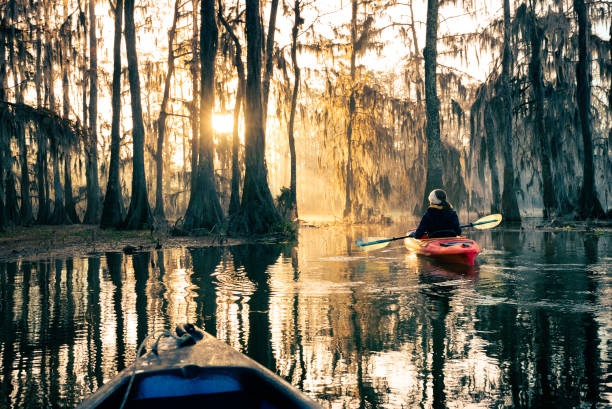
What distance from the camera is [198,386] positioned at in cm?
314

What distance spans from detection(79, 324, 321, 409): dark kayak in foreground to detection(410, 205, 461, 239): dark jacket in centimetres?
840

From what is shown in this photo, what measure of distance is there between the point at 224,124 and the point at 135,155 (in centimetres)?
707

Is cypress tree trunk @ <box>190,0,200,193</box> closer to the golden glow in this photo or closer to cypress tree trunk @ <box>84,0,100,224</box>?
the golden glow

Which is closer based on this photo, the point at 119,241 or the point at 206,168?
the point at 119,241

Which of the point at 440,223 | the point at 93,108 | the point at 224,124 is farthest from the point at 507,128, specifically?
the point at 93,108

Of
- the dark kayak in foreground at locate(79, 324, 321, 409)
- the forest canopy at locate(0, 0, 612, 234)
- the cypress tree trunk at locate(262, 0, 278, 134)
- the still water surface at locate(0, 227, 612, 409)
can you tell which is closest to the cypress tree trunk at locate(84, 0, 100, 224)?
the forest canopy at locate(0, 0, 612, 234)

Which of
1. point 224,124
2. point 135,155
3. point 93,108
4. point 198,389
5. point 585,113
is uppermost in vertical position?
point 93,108

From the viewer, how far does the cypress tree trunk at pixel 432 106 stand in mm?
21719

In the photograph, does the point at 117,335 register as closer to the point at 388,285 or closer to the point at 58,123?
the point at 388,285

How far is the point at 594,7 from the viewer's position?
22.9 metres

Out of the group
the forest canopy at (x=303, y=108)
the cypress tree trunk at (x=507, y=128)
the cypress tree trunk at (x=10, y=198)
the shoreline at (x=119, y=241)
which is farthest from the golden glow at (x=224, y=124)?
the cypress tree trunk at (x=507, y=128)

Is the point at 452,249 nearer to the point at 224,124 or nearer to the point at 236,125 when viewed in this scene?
the point at 236,125

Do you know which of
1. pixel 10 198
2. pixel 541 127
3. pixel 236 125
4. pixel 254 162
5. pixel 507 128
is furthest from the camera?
pixel 236 125

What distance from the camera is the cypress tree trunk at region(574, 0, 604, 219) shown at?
74.4ft
